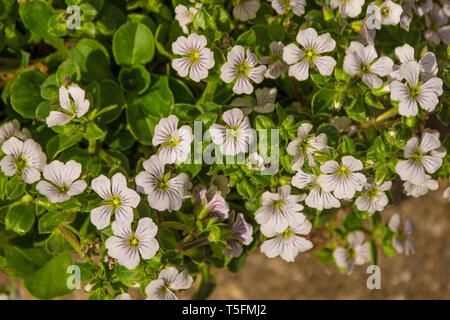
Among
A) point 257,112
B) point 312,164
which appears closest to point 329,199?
point 312,164

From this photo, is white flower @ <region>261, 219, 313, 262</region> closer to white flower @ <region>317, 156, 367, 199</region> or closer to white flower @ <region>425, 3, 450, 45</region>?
white flower @ <region>317, 156, 367, 199</region>

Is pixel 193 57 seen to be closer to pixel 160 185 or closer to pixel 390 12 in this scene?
pixel 160 185

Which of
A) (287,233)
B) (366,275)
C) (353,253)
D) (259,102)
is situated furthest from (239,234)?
(366,275)

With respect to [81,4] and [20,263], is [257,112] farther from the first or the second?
[20,263]

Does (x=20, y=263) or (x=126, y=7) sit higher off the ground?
(x=126, y=7)

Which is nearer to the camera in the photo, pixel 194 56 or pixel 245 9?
pixel 194 56

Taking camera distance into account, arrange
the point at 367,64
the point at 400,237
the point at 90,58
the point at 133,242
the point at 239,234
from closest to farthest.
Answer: the point at 133,242, the point at 367,64, the point at 239,234, the point at 90,58, the point at 400,237

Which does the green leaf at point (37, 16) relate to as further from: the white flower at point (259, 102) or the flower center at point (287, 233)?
the flower center at point (287, 233)
